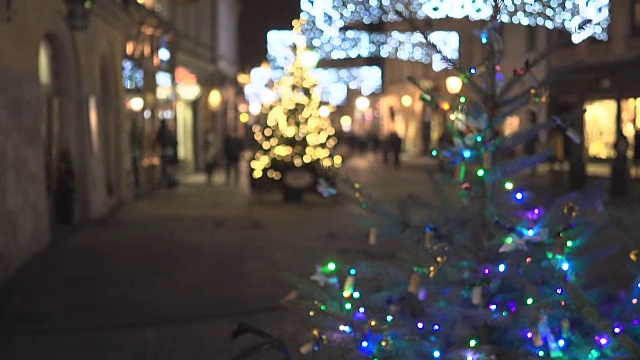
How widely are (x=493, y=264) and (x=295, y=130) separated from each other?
17.6 m

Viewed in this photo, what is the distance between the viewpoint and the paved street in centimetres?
757

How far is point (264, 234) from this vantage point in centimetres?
1483

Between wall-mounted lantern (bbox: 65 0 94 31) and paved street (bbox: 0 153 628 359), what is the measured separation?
352 centimetres

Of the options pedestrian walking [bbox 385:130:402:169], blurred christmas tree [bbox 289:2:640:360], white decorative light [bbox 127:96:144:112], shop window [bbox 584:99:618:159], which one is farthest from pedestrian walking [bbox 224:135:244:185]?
blurred christmas tree [bbox 289:2:640:360]

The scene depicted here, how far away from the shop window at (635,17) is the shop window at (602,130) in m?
2.61

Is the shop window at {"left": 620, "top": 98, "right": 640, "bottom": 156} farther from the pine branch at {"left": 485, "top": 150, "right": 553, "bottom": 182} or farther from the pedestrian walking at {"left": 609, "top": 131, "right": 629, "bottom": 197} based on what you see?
the pine branch at {"left": 485, "top": 150, "right": 553, "bottom": 182}

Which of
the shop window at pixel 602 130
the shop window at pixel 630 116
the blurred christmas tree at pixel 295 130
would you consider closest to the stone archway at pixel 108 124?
the blurred christmas tree at pixel 295 130

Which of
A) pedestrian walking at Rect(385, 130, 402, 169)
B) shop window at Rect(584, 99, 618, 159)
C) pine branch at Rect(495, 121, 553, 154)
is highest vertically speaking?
pine branch at Rect(495, 121, 553, 154)

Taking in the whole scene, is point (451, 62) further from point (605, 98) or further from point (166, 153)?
point (605, 98)

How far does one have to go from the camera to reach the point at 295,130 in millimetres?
21531

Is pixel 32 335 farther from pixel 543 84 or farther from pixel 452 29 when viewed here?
pixel 543 84

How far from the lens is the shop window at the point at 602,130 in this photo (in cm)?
2842

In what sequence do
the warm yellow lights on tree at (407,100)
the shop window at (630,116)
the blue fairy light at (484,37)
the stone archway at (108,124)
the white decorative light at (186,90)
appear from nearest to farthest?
the blue fairy light at (484,37)
the stone archway at (108,124)
the shop window at (630,116)
the white decorative light at (186,90)
the warm yellow lights on tree at (407,100)

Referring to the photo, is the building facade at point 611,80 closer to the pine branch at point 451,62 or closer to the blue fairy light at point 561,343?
the pine branch at point 451,62
